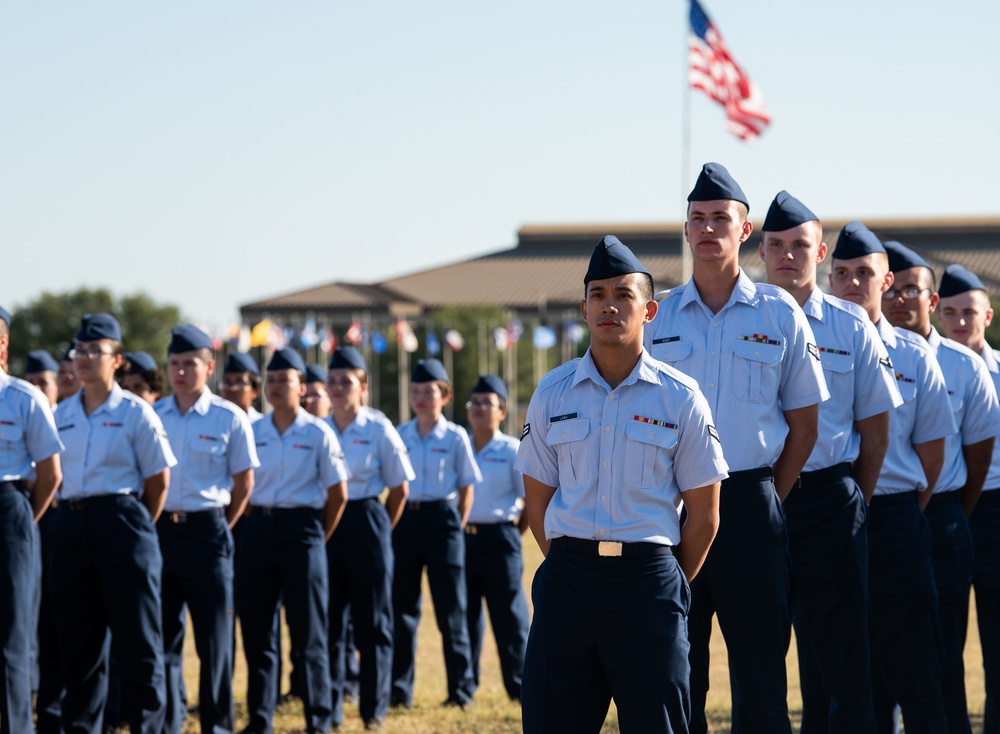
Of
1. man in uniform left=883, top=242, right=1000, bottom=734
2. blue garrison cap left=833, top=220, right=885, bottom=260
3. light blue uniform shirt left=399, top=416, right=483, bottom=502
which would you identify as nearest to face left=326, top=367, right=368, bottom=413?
light blue uniform shirt left=399, top=416, right=483, bottom=502

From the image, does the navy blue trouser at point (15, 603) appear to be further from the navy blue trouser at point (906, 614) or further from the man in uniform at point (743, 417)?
the navy blue trouser at point (906, 614)

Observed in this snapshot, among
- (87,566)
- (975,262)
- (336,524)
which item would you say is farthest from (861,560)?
(975,262)

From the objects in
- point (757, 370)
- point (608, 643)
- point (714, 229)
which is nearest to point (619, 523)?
point (608, 643)

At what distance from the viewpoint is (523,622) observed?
10.9 meters

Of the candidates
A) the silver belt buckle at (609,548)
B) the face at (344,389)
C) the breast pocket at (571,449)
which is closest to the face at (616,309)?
the breast pocket at (571,449)

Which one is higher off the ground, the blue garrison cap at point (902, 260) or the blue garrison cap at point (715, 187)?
the blue garrison cap at point (715, 187)

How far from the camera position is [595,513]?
4.63 m

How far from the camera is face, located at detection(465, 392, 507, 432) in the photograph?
1152cm

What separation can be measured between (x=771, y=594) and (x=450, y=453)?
597 cm

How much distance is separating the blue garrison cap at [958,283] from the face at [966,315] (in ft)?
0.09

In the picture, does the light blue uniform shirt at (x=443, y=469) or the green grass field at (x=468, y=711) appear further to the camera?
the light blue uniform shirt at (x=443, y=469)

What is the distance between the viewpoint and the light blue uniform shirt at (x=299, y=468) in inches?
363

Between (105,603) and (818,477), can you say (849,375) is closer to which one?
(818,477)

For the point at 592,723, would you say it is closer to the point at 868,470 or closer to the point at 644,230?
the point at 868,470
